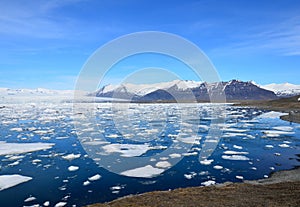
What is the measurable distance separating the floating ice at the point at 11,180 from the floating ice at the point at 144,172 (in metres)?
3.99

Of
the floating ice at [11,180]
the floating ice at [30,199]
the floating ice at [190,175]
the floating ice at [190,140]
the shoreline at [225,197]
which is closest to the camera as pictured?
the shoreline at [225,197]

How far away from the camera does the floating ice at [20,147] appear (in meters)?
16.3

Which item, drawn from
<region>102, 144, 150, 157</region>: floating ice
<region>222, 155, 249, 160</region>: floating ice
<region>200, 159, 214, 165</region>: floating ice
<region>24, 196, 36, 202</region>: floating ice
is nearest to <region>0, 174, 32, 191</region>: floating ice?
<region>24, 196, 36, 202</region>: floating ice

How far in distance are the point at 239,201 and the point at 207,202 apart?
2.94 feet

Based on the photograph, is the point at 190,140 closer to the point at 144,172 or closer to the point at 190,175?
the point at 190,175

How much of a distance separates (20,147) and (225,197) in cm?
1358

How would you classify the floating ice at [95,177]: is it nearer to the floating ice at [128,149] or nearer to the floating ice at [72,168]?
the floating ice at [72,168]

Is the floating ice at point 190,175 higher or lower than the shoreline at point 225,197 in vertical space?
lower

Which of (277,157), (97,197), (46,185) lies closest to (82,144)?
(46,185)

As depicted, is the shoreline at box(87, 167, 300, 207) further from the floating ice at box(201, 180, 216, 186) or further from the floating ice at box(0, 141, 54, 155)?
the floating ice at box(0, 141, 54, 155)

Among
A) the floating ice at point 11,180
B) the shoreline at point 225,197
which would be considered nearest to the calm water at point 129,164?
the floating ice at point 11,180

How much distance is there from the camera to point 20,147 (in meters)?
17.5

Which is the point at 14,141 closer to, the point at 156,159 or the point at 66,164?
the point at 66,164

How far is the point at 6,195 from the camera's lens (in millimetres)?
9711
